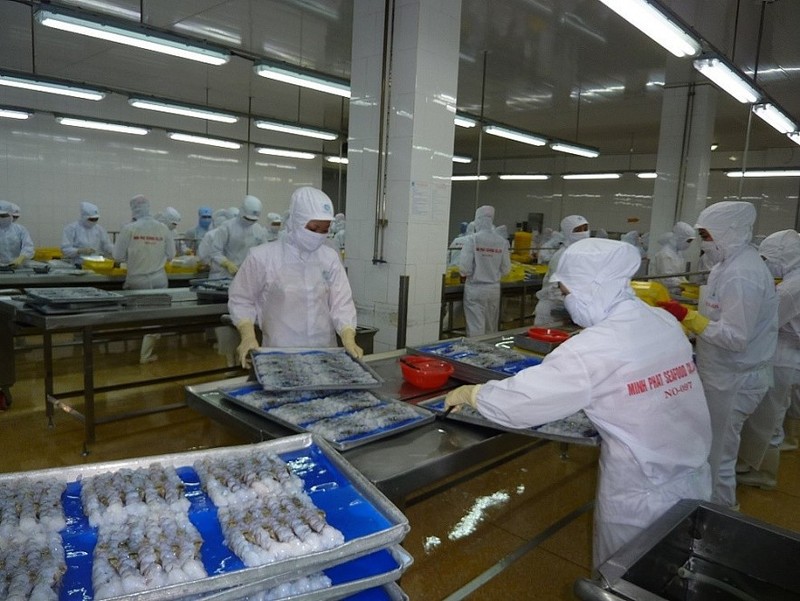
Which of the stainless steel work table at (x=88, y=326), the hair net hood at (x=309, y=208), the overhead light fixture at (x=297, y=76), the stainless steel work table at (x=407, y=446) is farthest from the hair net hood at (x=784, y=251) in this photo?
the stainless steel work table at (x=88, y=326)

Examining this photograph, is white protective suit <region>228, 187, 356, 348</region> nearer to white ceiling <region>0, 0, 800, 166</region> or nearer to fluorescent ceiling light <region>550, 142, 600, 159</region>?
white ceiling <region>0, 0, 800, 166</region>

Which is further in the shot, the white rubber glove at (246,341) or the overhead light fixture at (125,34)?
the overhead light fixture at (125,34)

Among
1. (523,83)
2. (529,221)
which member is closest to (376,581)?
(523,83)

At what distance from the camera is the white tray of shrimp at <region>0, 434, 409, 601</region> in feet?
3.34

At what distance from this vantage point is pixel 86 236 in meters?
8.17

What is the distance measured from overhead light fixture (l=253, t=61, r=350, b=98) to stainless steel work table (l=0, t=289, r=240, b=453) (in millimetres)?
2174

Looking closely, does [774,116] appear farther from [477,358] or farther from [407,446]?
[407,446]

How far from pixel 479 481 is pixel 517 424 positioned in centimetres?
219

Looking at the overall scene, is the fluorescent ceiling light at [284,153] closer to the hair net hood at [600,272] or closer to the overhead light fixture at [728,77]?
the overhead light fixture at [728,77]

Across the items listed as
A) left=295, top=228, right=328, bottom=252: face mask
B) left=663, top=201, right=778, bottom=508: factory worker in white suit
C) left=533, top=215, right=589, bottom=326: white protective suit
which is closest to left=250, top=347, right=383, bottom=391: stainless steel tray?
left=295, top=228, right=328, bottom=252: face mask

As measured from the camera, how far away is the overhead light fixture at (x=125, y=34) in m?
3.96

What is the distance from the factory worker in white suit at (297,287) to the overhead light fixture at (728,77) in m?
2.93

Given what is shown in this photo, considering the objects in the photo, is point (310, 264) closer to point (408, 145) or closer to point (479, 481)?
point (408, 145)

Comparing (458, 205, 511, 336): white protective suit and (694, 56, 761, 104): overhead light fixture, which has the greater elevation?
(694, 56, 761, 104): overhead light fixture
